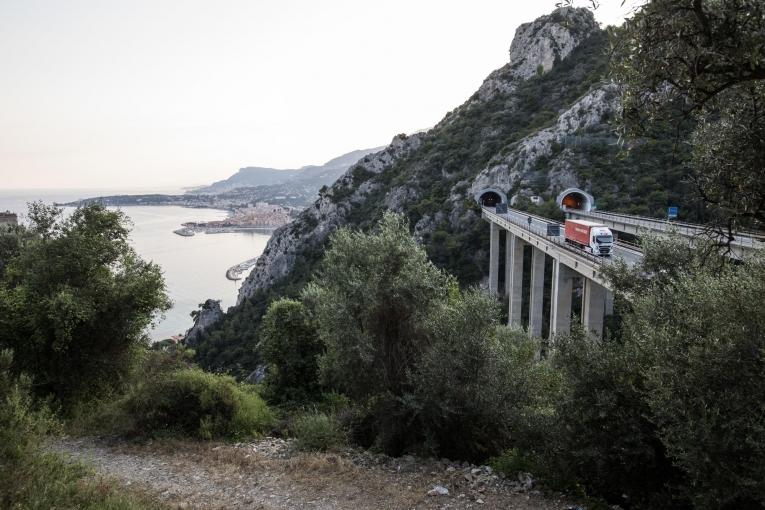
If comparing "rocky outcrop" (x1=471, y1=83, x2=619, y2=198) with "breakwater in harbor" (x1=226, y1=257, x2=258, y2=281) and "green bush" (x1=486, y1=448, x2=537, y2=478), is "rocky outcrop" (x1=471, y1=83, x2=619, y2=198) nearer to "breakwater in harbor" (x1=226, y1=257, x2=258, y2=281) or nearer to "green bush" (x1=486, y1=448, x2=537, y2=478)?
"green bush" (x1=486, y1=448, x2=537, y2=478)

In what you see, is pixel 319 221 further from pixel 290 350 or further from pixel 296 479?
pixel 296 479

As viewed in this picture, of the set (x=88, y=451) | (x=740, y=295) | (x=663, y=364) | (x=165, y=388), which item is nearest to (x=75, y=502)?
(x=88, y=451)

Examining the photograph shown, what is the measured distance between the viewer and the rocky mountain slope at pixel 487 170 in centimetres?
4091

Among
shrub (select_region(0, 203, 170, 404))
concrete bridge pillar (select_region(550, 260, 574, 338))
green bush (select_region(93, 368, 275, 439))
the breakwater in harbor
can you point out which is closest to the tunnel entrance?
concrete bridge pillar (select_region(550, 260, 574, 338))

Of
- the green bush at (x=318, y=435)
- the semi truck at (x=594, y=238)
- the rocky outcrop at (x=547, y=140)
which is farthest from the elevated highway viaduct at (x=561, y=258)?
the green bush at (x=318, y=435)

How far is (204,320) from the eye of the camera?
4822 cm

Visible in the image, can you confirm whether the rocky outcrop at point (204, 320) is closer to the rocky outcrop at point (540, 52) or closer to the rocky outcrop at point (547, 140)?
the rocky outcrop at point (547, 140)

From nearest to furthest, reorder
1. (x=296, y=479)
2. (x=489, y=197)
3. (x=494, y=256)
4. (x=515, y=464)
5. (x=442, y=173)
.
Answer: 1. (x=296, y=479)
2. (x=515, y=464)
3. (x=494, y=256)
4. (x=489, y=197)
5. (x=442, y=173)

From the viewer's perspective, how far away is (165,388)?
476 inches

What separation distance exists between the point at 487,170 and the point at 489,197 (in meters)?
6.45

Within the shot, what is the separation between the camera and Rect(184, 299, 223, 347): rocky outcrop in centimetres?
4662

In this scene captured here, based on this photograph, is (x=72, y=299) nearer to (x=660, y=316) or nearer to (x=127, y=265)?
(x=127, y=265)

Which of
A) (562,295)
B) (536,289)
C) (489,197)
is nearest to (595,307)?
A: (562,295)

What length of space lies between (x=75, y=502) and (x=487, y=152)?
61199 millimetres
